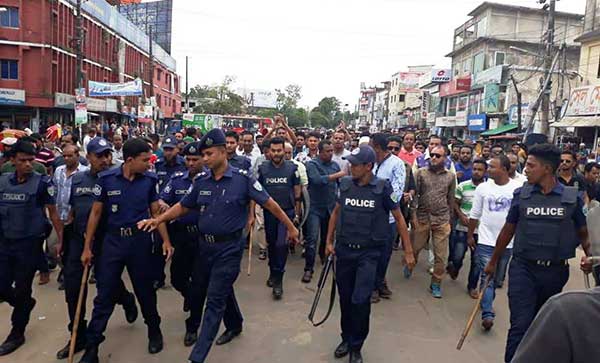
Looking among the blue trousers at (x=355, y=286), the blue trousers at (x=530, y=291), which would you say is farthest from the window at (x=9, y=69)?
the blue trousers at (x=530, y=291)

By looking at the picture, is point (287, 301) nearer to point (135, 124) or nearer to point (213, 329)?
point (213, 329)

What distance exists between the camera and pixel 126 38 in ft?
141

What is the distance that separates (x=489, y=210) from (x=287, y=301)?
2470 mm

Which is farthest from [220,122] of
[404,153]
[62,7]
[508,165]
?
[508,165]

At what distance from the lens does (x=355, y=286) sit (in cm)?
400

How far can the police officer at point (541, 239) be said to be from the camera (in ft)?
11.5

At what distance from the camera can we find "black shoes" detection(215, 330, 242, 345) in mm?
4371

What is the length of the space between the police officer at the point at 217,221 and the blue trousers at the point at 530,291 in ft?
5.86

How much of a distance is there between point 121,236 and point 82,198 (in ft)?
2.33

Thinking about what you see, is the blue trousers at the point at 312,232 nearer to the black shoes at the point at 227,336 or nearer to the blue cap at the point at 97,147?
the black shoes at the point at 227,336

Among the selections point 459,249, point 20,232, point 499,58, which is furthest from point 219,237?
point 499,58

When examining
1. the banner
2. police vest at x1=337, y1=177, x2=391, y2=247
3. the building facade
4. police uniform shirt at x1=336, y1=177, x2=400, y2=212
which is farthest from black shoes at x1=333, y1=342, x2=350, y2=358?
the building facade

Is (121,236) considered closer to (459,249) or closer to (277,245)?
(277,245)

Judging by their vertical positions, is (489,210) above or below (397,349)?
above
